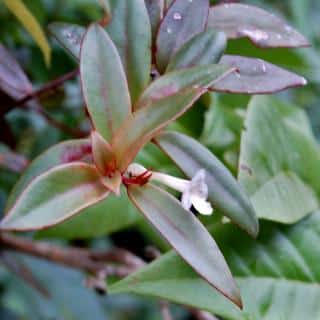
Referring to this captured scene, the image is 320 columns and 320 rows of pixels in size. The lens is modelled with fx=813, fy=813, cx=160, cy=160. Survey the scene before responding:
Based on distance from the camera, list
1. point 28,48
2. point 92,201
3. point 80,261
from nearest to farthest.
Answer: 1. point 92,201
2. point 80,261
3. point 28,48

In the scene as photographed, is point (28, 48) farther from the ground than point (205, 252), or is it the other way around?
point (205, 252)

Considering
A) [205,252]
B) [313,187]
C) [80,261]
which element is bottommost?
[80,261]

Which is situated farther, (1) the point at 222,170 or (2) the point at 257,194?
(2) the point at 257,194

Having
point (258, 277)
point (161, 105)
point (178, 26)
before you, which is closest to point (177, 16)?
point (178, 26)

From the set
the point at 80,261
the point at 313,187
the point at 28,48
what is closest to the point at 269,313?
the point at 313,187

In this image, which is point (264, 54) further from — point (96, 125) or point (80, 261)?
point (96, 125)

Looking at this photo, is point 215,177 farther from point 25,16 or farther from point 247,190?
point 25,16
